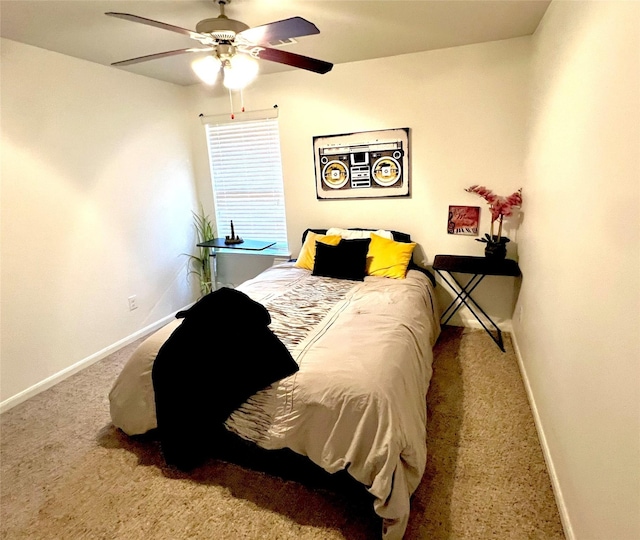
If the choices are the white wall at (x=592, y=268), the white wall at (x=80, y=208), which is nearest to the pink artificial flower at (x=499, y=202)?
the white wall at (x=592, y=268)

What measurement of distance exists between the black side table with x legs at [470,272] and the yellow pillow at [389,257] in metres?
0.26

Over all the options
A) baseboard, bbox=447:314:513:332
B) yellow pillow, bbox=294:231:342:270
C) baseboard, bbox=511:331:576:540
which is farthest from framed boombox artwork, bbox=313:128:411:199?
baseboard, bbox=511:331:576:540

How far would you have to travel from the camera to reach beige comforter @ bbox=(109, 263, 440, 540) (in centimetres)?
161

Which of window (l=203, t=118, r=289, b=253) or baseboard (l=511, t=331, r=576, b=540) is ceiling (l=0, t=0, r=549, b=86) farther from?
baseboard (l=511, t=331, r=576, b=540)

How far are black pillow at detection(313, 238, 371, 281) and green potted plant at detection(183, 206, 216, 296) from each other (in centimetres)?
165

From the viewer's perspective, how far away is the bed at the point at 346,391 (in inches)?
63.8

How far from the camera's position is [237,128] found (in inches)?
161

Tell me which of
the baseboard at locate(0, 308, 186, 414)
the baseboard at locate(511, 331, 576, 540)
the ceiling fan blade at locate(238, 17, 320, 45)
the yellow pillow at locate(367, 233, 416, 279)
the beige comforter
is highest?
the ceiling fan blade at locate(238, 17, 320, 45)

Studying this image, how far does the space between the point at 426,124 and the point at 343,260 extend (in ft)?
4.61

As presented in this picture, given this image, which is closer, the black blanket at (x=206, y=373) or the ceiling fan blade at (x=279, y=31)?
the ceiling fan blade at (x=279, y=31)

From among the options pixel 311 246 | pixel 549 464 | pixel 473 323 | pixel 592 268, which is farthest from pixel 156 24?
pixel 473 323

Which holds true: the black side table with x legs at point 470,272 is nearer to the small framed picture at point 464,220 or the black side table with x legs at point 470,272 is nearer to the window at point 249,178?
the small framed picture at point 464,220

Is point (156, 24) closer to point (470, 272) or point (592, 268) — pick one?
point (592, 268)

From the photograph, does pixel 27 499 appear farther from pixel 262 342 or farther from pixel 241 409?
pixel 262 342
